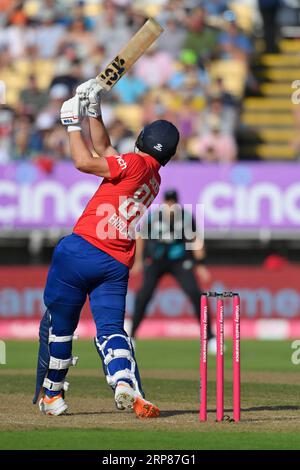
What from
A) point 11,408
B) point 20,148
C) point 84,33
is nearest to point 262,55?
point 84,33

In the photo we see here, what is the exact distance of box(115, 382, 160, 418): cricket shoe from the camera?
8266 mm

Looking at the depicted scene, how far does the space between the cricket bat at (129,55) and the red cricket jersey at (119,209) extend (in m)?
0.68

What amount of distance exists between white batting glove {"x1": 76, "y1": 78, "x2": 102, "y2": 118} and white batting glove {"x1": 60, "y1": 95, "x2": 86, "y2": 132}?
0.06m

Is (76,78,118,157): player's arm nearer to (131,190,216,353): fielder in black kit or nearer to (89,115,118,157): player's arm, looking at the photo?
(89,115,118,157): player's arm

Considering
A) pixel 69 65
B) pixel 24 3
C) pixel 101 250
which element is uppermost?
pixel 24 3

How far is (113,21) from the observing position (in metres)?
21.9

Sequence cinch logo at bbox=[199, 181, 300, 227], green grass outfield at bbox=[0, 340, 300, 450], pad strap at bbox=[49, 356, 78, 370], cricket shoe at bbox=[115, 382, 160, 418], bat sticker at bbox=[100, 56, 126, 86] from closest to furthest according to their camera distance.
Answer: green grass outfield at bbox=[0, 340, 300, 450] → cricket shoe at bbox=[115, 382, 160, 418] → pad strap at bbox=[49, 356, 78, 370] → bat sticker at bbox=[100, 56, 126, 86] → cinch logo at bbox=[199, 181, 300, 227]

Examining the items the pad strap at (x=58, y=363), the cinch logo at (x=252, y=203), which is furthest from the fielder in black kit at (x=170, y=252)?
the pad strap at (x=58, y=363)

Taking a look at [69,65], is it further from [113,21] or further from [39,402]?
[39,402]

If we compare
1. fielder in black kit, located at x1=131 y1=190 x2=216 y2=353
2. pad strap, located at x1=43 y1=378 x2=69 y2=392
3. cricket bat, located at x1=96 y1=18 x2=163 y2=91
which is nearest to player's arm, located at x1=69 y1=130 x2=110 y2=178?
cricket bat, located at x1=96 y1=18 x2=163 y2=91

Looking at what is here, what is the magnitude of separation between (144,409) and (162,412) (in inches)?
28.5

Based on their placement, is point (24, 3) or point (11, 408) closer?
point (11, 408)

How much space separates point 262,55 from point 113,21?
2882 mm

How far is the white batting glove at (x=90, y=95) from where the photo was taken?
868 cm
